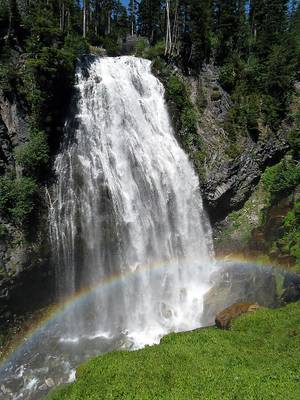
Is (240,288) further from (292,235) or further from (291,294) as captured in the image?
(291,294)

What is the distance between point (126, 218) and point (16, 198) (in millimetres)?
6957

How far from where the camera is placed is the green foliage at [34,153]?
21163mm

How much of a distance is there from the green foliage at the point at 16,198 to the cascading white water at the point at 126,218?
1.87 meters

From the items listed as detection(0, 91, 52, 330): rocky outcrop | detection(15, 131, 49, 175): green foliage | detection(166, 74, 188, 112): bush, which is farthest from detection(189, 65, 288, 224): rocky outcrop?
detection(0, 91, 52, 330): rocky outcrop

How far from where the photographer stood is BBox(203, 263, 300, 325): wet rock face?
1820 cm

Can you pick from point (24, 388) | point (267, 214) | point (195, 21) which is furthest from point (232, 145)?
point (24, 388)

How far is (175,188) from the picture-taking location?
1032 inches

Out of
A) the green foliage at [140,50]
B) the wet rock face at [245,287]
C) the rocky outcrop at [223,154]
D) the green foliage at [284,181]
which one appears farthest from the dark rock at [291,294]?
the green foliage at [140,50]

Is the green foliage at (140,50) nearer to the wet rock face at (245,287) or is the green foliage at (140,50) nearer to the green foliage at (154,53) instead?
the green foliage at (154,53)

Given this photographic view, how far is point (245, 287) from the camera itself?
22.0 m

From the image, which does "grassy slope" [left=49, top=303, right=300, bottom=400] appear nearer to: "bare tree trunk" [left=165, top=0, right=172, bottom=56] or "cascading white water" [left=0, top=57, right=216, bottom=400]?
"cascading white water" [left=0, top=57, right=216, bottom=400]

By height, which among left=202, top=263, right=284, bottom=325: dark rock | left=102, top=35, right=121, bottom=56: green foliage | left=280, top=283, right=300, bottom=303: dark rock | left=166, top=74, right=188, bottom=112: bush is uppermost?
left=102, top=35, right=121, bottom=56: green foliage

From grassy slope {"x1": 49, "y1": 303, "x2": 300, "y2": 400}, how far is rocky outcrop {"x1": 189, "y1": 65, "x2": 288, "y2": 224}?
1537cm

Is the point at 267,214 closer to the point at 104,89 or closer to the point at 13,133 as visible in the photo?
the point at 104,89
